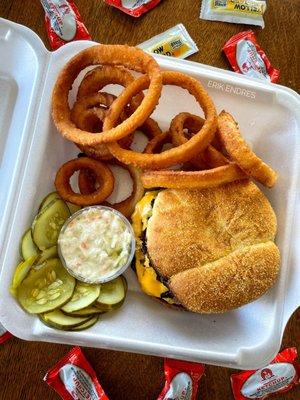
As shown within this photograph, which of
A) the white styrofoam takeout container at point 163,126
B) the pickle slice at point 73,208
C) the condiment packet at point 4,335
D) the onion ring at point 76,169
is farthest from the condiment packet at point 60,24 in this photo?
the condiment packet at point 4,335

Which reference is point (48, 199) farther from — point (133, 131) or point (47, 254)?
point (133, 131)

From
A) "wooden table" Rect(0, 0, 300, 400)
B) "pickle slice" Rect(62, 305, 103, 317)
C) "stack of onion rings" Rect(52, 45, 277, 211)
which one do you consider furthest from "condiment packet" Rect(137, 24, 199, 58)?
"pickle slice" Rect(62, 305, 103, 317)

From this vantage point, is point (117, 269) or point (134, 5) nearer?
point (117, 269)

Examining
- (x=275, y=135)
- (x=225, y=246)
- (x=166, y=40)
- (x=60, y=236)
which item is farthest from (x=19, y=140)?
(x=275, y=135)

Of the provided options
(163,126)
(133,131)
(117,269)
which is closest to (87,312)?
(117,269)

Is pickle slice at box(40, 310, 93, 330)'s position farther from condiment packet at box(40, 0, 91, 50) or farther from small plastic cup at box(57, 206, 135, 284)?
condiment packet at box(40, 0, 91, 50)

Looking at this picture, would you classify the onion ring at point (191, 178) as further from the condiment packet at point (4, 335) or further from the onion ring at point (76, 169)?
the condiment packet at point (4, 335)

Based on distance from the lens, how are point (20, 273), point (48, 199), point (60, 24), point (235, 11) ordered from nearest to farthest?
1. point (20, 273)
2. point (48, 199)
3. point (60, 24)
4. point (235, 11)
